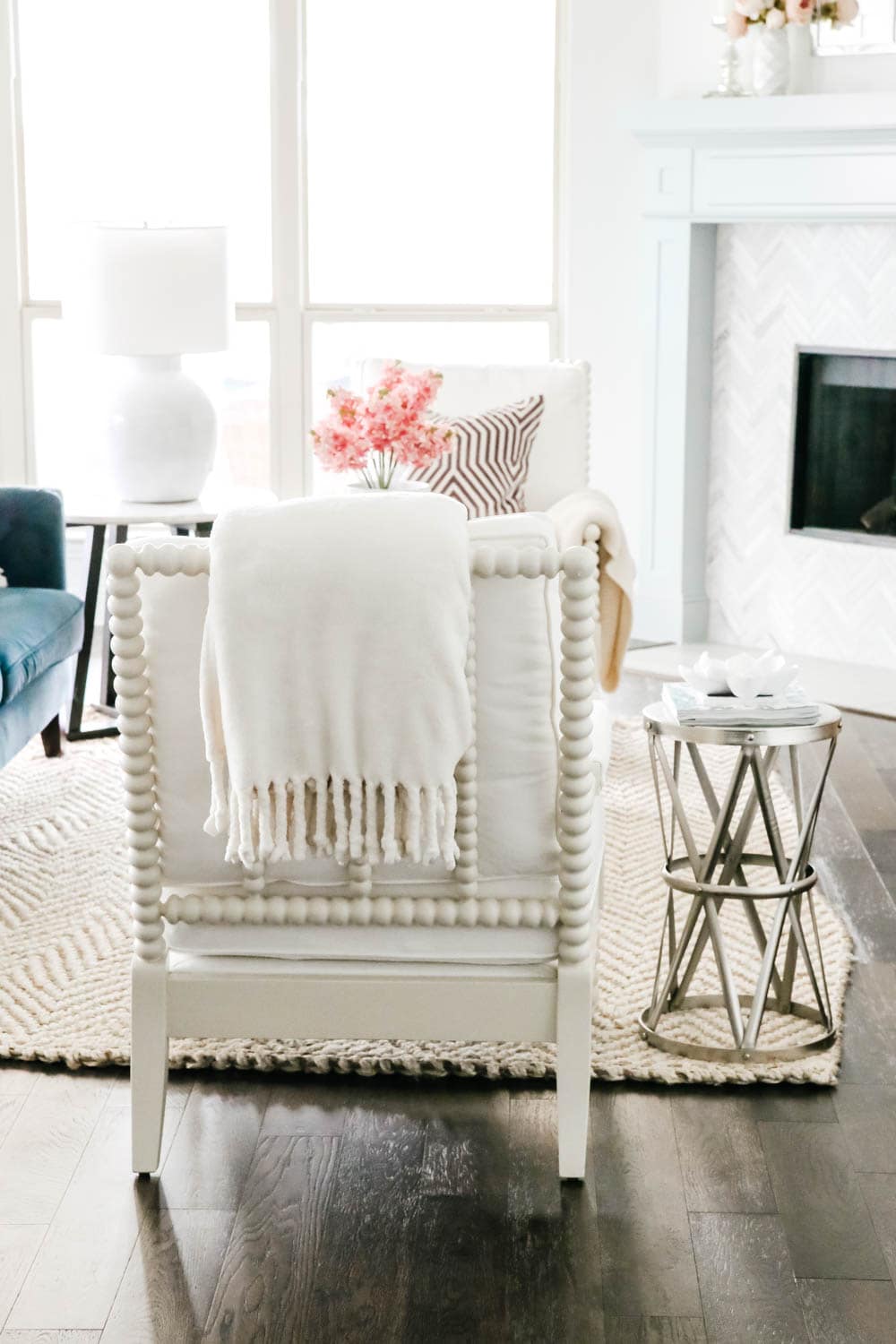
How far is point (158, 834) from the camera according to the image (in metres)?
2.12

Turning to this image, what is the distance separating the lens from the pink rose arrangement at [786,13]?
187 inches

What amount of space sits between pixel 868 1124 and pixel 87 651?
2.68m

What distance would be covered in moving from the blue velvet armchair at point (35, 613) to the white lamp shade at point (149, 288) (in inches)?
21.5

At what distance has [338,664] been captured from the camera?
6.32ft

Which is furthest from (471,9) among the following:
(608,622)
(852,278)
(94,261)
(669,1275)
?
(669,1275)

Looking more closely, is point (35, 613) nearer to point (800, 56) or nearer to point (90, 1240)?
point (90, 1240)

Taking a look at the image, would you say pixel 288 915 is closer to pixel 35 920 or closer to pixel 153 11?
pixel 35 920

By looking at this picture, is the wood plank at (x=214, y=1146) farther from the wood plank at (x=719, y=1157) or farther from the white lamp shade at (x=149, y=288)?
the white lamp shade at (x=149, y=288)

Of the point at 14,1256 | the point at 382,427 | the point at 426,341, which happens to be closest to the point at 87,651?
the point at 382,427

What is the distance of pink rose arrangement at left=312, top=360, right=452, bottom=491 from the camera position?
11.3ft

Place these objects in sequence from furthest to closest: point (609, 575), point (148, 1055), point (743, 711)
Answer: point (609, 575), point (743, 711), point (148, 1055)

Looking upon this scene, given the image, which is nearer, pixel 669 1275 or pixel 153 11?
pixel 669 1275

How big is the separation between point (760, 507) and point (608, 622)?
1868mm

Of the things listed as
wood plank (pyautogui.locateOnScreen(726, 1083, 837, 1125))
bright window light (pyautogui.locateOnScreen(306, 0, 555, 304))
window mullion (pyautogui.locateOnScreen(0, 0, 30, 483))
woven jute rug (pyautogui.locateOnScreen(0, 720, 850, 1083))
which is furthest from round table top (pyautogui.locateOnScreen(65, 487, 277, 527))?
wood plank (pyautogui.locateOnScreen(726, 1083, 837, 1125))
